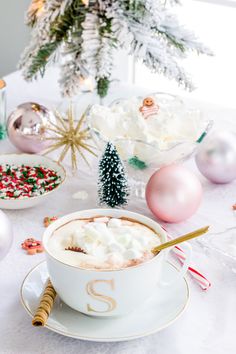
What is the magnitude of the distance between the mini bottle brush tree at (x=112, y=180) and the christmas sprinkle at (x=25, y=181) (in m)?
0.10

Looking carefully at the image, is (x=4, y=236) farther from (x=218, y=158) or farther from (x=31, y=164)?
(x=218, y=158)

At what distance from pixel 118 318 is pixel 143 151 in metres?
0.40

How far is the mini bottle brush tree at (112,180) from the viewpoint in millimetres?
1093

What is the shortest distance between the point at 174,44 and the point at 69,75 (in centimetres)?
25

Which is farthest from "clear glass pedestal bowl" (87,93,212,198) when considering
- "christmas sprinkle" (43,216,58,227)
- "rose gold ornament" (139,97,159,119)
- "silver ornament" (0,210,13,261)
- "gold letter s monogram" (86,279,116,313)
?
"gold letter s monogram" (86,279,116,313)

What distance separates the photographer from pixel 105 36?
4.36ft

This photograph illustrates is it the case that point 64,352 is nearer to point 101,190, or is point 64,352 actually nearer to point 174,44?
point 101,190

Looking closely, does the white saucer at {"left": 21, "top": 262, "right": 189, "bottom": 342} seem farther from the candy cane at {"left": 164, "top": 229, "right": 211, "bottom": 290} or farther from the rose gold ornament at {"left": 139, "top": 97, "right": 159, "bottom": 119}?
the rose gold ornament at {"left": 139, "top": 97, "right": 159, "bottom": 119}

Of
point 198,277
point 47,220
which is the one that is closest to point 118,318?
point 198,277

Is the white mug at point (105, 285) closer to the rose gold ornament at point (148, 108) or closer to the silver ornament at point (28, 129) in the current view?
the rose gold ornament at point (148, 108)

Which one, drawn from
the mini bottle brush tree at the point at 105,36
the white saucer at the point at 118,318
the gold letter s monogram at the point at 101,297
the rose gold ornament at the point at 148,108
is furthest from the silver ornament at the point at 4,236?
the mini bottle brush tree at the point at 105,36

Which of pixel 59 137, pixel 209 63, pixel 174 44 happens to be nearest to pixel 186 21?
pixel 209 63

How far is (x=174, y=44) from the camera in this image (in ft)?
4.50

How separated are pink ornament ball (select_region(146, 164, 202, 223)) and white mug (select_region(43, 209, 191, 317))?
270mm
